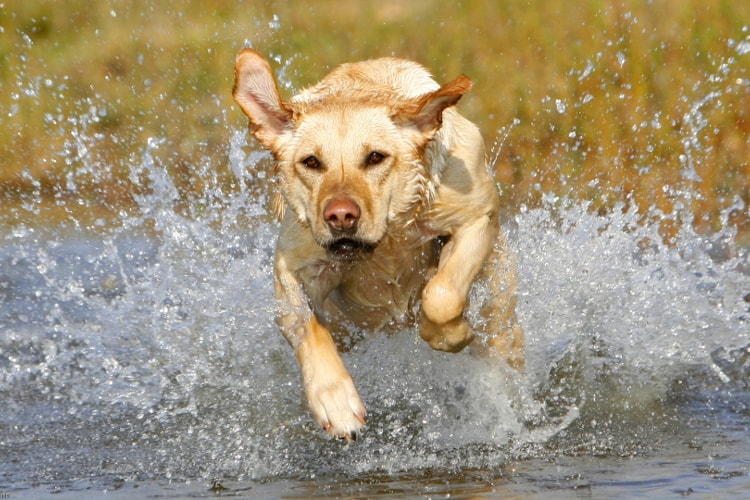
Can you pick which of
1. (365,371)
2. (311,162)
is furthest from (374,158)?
(365,371)

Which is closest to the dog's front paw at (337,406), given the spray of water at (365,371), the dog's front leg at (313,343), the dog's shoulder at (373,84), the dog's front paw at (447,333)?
the dog's front leg at (313,343)

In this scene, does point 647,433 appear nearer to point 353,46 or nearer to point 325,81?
point 325,81

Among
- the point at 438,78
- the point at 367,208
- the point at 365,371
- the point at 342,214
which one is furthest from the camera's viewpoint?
the point at 438,78

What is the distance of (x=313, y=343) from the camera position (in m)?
5.10

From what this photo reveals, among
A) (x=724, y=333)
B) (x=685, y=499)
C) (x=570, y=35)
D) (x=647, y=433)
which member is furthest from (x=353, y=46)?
(x=685, y=499)

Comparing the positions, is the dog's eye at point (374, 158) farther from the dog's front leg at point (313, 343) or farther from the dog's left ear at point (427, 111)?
the dog's front leg at point (313, 343)

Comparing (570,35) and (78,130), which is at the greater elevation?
(78,130)

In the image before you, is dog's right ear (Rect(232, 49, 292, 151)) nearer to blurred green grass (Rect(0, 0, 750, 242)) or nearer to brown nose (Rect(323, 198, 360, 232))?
brown nose (Rect(323, 198, 360, 232))

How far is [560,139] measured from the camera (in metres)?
12.1

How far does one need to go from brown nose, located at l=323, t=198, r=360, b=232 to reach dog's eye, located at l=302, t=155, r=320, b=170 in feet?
1.20

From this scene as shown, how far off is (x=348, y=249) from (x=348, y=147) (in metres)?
0.44

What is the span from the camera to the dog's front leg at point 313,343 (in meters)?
4.80

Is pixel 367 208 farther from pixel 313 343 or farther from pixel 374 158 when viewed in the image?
pixel 313 343

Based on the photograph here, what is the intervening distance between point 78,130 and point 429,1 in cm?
444
